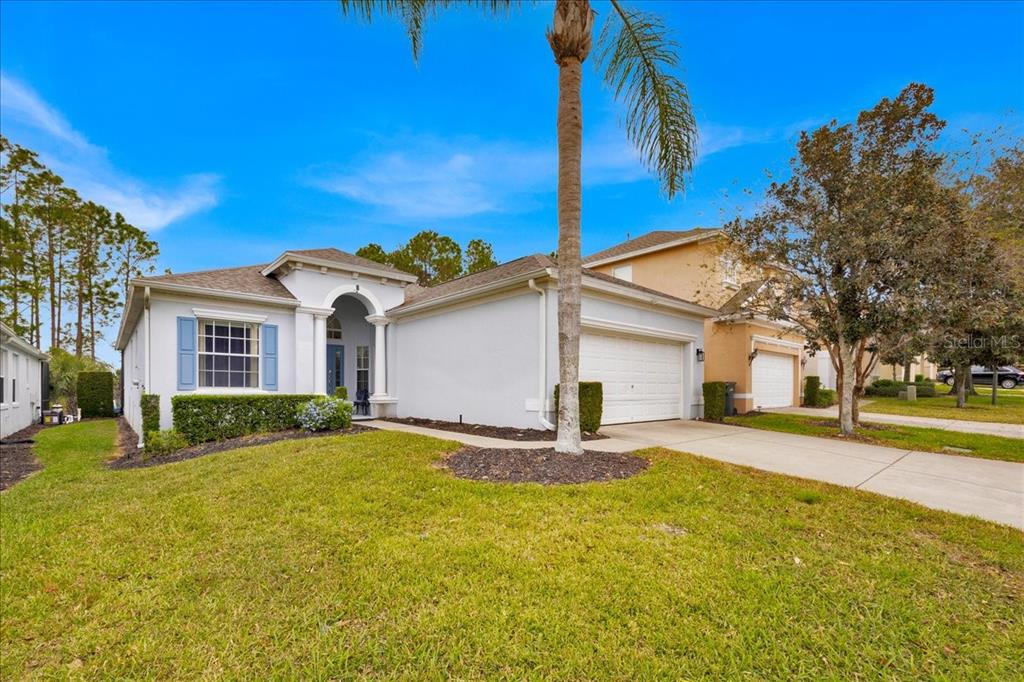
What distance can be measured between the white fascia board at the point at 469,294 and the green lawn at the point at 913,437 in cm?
731

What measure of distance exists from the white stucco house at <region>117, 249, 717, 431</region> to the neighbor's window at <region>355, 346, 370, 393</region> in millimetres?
2342

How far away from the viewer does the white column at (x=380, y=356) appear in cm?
1388

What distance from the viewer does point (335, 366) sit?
15820 mm

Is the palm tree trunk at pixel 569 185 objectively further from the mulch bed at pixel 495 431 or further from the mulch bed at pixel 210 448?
the mulch bed at pixel 210 448

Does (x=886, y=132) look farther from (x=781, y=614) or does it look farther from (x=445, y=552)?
(x=445, y=552)

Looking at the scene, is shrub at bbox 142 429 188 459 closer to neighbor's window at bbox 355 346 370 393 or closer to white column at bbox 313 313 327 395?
white column at bbox 313 313 327 395

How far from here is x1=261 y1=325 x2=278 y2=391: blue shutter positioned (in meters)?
11.9

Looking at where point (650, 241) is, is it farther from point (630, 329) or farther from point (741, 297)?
point (630, 329)

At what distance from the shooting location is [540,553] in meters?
3.70

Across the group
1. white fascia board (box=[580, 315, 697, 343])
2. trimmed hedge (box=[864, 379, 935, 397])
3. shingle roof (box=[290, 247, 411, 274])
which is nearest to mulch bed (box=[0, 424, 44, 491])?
→ shingle roof (box=[290, 247, 411, 274])

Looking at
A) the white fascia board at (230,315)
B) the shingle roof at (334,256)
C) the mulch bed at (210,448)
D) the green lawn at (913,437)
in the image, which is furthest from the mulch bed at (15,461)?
the green lawn at (913,437)

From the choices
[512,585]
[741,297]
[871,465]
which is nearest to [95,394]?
[512,585]

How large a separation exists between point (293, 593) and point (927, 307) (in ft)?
40.8

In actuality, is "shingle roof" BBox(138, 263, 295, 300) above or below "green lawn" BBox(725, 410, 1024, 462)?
above
